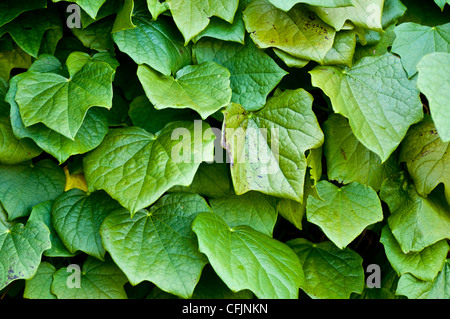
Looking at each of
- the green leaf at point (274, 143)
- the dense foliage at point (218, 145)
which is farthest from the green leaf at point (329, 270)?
the green leaf at point (274, 143)

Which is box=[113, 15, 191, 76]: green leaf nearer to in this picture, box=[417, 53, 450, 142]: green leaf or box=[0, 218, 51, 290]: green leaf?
box=[0, 218, 51, 290]: green leaf

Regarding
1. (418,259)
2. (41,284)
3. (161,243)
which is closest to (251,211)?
(161,243)

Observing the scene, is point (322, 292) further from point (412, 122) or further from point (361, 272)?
point (412, 122)

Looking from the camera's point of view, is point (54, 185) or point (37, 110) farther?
point (54, 185)

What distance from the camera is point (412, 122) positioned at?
1.29 metres

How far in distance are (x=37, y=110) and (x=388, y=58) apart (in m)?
1.06

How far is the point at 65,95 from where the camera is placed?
1224mm

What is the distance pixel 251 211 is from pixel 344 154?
0.36m

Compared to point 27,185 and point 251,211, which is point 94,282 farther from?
point 251,211

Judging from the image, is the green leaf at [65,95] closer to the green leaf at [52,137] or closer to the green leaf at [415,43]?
the green leaf at [52,137]

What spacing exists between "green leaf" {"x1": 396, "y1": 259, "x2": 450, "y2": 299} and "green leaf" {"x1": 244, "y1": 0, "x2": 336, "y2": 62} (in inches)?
30.8

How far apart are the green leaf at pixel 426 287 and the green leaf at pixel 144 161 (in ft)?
2.63

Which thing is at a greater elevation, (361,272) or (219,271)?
(219,271)
